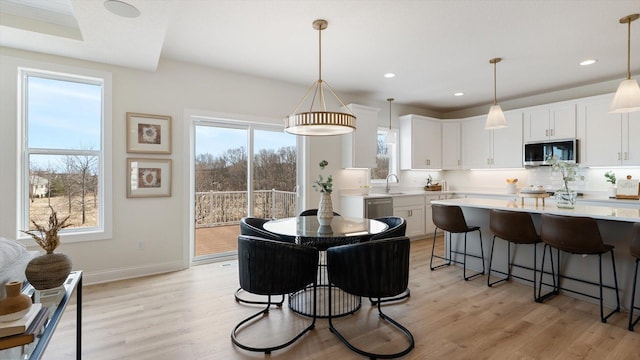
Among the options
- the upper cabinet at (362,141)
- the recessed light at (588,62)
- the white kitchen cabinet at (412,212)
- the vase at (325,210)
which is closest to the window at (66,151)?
the vase at (325,210)

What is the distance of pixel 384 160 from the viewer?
243 inches

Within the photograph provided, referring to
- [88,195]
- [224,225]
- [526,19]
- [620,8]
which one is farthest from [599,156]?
[88,195]

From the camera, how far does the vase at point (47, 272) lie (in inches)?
63.0

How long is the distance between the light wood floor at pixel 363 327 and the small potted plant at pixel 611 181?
8.58 feet

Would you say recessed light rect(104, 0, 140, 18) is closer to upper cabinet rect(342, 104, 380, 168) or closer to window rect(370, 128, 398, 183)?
upper cabinet rect(342, 104, 380, 168)

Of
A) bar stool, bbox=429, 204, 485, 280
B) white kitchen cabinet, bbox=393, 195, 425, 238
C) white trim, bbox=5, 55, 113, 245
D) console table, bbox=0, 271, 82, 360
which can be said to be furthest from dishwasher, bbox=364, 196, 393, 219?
console table, bbox=0, 271, 82, 360

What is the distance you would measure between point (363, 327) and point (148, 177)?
305 centimetres

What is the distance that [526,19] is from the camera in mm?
2867

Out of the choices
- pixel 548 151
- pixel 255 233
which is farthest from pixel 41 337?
pixel 548 151

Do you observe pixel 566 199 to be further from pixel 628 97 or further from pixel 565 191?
pixel 628 97

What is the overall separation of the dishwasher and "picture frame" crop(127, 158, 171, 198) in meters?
2.95

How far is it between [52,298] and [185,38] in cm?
270

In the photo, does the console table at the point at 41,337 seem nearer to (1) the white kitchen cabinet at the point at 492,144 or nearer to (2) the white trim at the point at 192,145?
(2) the white trim at the point at 192,145

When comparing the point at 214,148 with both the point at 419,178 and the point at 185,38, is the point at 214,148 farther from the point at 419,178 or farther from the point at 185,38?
the point at 419,178
